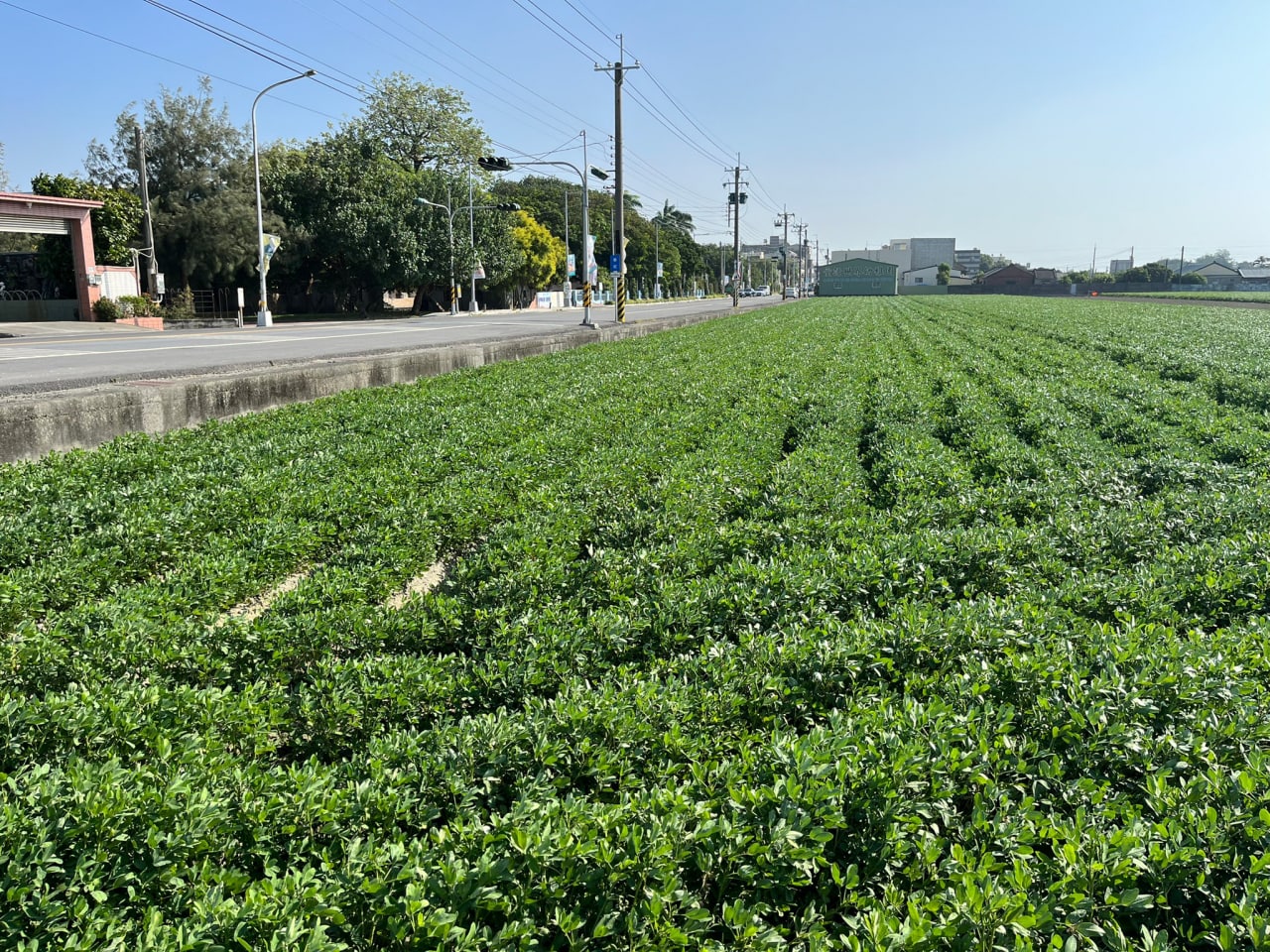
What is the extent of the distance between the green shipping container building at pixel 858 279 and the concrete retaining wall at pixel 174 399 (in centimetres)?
10556

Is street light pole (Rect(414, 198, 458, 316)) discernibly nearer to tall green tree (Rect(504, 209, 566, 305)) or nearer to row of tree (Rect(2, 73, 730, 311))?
row of tree (Rect(2, 73, 730, 311))

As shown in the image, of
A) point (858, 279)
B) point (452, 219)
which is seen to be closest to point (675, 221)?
point (858, 279)

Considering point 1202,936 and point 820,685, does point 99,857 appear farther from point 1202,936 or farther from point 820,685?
point 1202,936

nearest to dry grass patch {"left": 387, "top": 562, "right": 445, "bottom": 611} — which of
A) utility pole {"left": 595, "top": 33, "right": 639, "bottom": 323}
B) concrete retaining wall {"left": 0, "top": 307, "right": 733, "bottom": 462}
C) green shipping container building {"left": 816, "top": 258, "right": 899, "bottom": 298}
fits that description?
concrete retaining wall {"left": 0, "top": 307, "right": 733, "bottom": 462}

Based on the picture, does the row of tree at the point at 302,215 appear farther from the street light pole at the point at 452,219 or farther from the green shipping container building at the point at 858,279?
the green shipping container building at the point at 858,279

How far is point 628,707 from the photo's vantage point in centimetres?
363

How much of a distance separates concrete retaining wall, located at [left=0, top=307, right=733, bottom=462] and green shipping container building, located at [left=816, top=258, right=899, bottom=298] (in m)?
106

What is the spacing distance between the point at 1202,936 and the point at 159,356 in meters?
20.9

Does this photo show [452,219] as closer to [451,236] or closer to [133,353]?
[451,236]

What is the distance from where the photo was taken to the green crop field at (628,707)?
8.68 ft

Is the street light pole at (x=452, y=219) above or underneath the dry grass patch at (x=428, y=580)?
above

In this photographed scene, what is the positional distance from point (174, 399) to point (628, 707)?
9583mm

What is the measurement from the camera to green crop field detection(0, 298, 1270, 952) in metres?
2.64

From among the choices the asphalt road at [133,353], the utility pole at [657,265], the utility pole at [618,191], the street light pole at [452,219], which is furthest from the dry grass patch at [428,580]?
the utility pole at [657,265]
